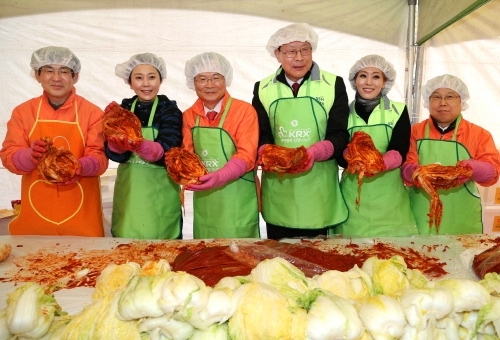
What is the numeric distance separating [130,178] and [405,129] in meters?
2.53

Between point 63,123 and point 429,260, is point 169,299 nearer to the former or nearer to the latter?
point 429,260

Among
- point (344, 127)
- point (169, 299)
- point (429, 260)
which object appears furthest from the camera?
point (344, 127)

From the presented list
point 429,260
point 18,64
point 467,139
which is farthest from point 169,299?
point 18,64

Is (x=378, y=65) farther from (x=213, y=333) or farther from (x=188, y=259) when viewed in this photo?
(x=213, y=333)

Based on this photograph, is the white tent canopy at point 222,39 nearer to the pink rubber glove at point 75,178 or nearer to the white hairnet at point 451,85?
the white hairnet at point 451,85

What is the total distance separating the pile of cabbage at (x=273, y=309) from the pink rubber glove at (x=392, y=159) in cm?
216

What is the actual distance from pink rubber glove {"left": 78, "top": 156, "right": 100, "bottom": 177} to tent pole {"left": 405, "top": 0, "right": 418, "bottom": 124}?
11.9 feet

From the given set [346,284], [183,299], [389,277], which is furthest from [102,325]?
[389,277]

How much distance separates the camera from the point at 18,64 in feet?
18.2

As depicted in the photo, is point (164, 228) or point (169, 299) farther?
point (164, 228)

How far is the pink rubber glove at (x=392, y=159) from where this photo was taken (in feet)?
12.9

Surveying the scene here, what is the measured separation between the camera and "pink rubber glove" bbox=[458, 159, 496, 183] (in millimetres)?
3918

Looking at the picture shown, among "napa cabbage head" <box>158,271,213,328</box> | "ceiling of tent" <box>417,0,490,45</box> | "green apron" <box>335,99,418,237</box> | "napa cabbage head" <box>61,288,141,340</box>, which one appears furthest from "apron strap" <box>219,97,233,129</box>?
"napa cabbage head" <box>158,271,213,328</box>

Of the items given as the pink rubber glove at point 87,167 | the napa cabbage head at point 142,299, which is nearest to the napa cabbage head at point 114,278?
the napa cabbage head at point 142,299
